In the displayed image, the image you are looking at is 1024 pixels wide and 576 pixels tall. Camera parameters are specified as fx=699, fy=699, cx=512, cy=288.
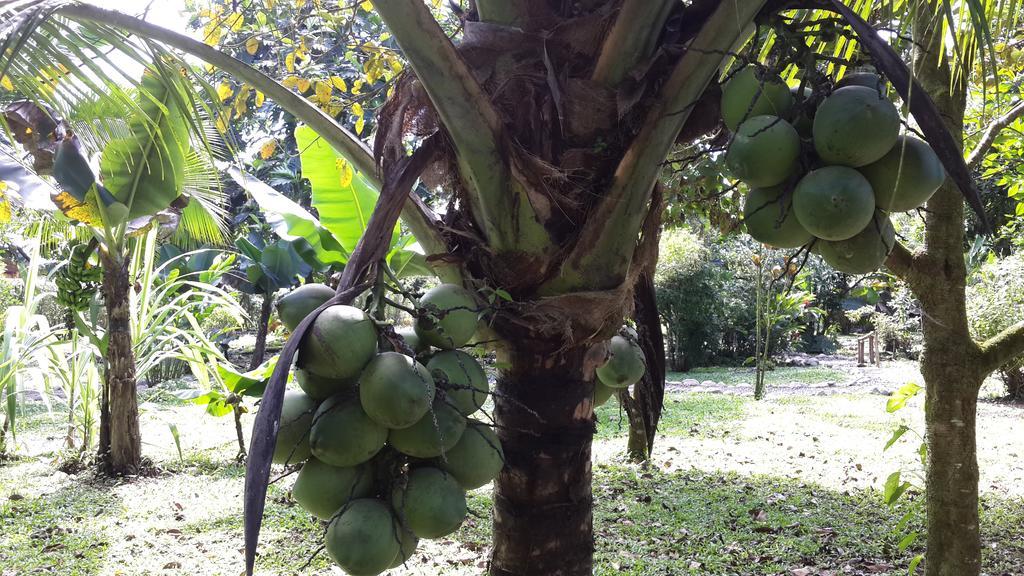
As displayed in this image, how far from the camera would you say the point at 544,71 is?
1.72 metres

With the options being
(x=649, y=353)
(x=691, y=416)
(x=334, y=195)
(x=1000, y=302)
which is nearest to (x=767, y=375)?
(x=1000, y=302)

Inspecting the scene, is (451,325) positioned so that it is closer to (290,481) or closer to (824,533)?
(824,533)

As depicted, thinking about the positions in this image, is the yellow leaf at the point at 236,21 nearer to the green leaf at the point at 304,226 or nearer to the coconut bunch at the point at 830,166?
the green leaf at the point at 304,226

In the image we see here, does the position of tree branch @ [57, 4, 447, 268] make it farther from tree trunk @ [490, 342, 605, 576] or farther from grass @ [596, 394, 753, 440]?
grass @ [596, 394, 753, 440]

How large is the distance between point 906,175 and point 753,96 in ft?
0.94

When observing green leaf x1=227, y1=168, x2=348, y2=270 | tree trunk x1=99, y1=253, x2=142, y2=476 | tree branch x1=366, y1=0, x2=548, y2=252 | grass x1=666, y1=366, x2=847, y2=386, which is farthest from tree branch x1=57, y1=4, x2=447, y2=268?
grass x1=666, y1=366, x2=847, y2=386

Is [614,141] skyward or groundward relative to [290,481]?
skyward

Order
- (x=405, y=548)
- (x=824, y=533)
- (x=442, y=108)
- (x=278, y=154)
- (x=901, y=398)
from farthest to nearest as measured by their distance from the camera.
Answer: (x=278, y=154), (x=824, y=533), (x=901, y=398), (x=442, y=108), (x=405, y=548)

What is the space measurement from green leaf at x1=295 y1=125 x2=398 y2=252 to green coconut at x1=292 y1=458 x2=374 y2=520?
1945 mm

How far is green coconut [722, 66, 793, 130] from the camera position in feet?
3.98

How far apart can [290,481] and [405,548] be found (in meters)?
5.00

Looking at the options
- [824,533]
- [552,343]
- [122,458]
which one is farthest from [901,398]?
[122,458]

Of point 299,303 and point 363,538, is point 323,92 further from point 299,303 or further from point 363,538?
point 363,538

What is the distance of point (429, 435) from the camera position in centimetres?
116
